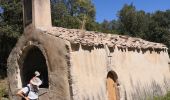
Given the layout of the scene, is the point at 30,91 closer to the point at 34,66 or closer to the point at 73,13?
the point at 34,66

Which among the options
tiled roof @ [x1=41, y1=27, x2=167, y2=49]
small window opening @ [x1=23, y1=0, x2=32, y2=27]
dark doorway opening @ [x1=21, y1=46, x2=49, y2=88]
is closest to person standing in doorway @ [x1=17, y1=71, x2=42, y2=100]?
tiled roof @ [x1=41, y1=27, x2=167, y2=49]

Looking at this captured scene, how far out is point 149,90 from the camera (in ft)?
63.3

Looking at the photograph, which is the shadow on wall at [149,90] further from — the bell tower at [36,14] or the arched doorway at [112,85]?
the bell tower at [36,14]

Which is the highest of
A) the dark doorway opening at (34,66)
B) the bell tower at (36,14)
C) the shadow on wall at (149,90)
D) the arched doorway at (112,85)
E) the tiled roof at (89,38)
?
the bell tower at (36,14)

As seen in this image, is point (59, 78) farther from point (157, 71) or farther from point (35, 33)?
point (157, 71)

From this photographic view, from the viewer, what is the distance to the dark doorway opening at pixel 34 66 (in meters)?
15.9

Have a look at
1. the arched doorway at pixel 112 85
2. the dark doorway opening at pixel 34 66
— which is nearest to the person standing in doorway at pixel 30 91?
the dark doorway opening at pixel 34 66

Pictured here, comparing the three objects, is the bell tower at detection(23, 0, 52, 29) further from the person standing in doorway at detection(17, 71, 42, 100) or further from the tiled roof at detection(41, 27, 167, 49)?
the person standing in doorway at detection(17, 71, 42, 100)

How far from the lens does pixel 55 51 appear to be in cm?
1446

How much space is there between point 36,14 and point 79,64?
300cm

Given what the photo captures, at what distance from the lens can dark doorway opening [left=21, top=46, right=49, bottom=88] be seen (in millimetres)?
15883

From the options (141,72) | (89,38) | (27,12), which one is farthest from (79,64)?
(141,72)

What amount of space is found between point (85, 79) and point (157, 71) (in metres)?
7.40

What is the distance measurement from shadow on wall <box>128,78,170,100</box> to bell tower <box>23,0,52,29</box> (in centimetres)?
519
